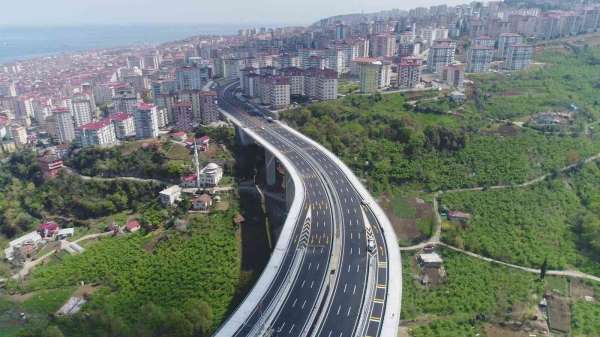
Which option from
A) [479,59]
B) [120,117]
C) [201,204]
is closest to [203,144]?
[201,204]

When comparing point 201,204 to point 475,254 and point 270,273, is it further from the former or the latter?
point 475,254

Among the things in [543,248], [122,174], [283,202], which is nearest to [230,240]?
[283,202]

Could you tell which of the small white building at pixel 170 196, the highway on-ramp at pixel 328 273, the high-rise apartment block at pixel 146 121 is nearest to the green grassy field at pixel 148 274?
the small white building at pixel 170 196

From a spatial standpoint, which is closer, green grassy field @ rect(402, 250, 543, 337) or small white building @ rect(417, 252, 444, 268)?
green grassy field @ rect(402, 250, 543, 337)

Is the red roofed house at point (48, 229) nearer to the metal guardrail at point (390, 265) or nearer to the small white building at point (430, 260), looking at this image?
the metal guardrail at point (390, 265)

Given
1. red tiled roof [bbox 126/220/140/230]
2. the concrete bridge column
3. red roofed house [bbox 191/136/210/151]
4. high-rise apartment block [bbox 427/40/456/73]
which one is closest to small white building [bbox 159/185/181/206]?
red tiled roof [bbox 126/220/140/230]

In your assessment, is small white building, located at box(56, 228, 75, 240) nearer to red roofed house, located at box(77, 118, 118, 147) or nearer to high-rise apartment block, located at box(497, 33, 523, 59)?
red roofed house, located at box(77, 118, 118, 147)

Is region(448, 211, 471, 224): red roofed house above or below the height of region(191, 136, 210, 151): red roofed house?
below
